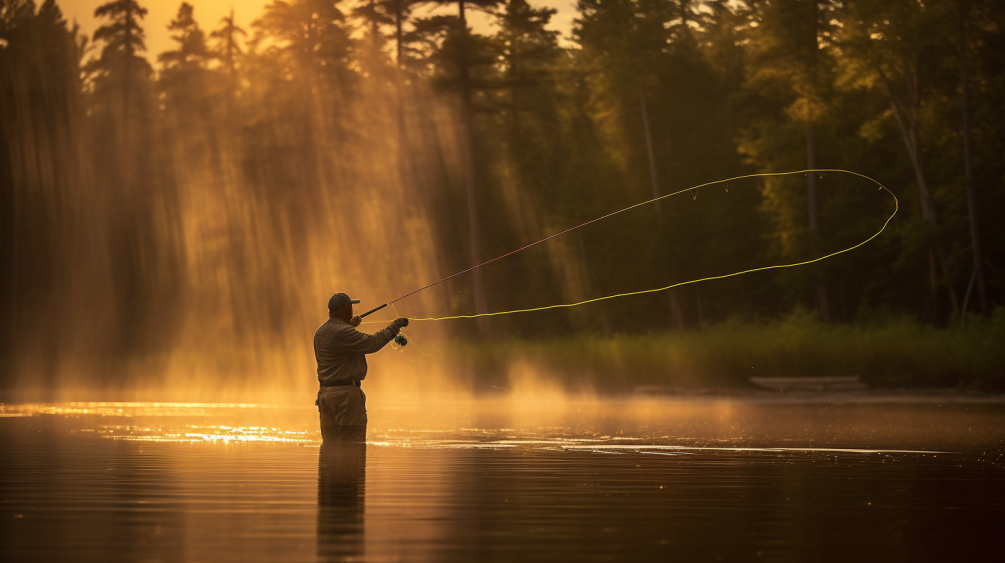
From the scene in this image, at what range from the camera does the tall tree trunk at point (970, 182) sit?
38.5 m

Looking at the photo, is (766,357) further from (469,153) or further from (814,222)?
(469,153)

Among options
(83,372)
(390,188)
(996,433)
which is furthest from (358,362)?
(390,188)

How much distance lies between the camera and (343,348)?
45.7ft

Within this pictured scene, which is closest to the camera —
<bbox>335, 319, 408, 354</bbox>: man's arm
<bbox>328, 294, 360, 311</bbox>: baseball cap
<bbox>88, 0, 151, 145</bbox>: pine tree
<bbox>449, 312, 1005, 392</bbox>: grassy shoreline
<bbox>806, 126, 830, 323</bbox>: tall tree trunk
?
<bbox>335, 319, 408, 354</bbox>: man's arm

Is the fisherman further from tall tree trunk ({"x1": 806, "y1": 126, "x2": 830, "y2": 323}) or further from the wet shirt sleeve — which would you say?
tall tree trunk ({"x1": 806, "y1": 126, "x2": 830, "y2": 323})

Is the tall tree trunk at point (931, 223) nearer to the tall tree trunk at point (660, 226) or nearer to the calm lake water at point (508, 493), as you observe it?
the tall tree trunk at point (660, 226)

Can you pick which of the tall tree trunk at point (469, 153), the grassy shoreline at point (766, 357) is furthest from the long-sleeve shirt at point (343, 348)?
the tall tree trunk at point (469, 153)

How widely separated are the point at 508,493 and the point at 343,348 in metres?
3.38

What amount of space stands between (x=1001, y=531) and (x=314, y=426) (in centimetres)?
1510

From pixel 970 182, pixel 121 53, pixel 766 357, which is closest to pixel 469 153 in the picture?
pixel 766 357

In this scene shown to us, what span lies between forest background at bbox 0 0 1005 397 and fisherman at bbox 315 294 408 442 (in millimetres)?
22392

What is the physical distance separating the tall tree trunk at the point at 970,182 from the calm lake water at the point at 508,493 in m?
17.6

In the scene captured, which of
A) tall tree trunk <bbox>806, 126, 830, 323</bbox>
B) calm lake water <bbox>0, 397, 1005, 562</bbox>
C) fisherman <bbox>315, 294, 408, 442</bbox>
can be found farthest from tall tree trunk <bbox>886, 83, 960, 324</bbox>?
fisherman <bbox>315, 294, 408, 442</bbox>

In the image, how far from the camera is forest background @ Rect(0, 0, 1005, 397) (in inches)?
1592
